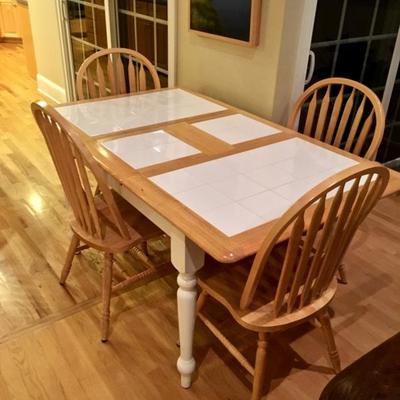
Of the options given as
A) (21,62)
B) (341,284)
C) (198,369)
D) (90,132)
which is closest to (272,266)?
(198,369)

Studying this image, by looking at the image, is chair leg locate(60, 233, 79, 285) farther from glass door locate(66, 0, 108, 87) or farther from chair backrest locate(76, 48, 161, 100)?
glass door locate(66, 0, 108, 87)

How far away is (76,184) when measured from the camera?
1.61m

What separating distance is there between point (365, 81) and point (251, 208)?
2.02 m

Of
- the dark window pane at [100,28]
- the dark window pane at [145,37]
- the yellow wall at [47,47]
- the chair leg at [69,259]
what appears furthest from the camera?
the yellow wall at [47,47]

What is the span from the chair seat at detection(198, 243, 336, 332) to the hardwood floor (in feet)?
1.42

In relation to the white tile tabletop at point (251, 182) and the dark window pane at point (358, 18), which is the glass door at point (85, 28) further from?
the white tile tabletop at point (251, 182)

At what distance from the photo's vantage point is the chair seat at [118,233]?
1725mm

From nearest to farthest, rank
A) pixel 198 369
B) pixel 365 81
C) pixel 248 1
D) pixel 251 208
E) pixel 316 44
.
Answer: pixel 251 208 → pixel 198 369 → pixel 248 1 → pixel 316 44 → pixel 365 81

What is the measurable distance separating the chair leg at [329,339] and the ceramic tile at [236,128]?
0.76m

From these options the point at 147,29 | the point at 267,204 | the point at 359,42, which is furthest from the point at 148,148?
the point at 359,42

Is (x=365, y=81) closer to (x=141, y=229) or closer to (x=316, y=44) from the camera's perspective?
(x=316, y=44)

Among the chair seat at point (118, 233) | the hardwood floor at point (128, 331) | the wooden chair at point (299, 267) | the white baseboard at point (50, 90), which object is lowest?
the hardwood floor at point (128, 331)

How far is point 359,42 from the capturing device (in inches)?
107

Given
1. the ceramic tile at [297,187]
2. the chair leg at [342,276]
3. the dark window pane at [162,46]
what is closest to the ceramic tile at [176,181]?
the ceramic tile at [297,187]
